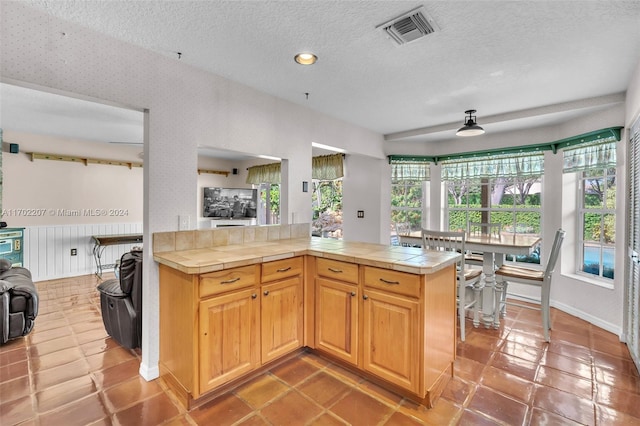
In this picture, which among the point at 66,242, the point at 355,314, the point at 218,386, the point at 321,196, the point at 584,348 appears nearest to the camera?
the point at 218,386

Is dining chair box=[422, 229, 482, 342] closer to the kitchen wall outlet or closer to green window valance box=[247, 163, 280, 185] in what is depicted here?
the kitchen wall outlet

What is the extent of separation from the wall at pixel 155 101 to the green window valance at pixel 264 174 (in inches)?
116

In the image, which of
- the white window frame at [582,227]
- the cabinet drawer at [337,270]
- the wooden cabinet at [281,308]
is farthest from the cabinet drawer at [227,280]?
the white window frame at [582,227]

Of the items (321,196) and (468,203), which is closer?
Result: (468,203)

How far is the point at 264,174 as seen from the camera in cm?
629

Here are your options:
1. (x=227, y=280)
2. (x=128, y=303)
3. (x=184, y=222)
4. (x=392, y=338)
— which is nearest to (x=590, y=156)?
(x=392, y=338)

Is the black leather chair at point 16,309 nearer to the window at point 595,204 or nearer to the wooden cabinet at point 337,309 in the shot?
the wooden cabinet at point 337,309

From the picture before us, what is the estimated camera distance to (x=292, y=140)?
3129mm

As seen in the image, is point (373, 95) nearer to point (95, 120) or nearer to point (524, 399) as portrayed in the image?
point (524, 399)

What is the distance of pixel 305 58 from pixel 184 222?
153 centimetres

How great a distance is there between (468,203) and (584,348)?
2268 millimetres

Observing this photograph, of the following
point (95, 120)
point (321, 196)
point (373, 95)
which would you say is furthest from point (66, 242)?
point (373, 95)

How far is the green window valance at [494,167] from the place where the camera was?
3.86 m

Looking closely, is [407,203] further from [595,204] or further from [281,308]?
[281,308]
